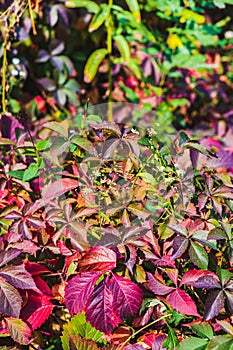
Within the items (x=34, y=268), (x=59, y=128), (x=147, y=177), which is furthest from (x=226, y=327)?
(x=59, y=128)

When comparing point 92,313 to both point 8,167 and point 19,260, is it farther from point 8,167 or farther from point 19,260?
point 8,167

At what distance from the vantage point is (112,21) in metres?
2.43

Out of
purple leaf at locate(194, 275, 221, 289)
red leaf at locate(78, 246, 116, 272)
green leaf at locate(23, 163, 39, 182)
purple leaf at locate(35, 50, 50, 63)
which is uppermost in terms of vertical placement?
green leaf at locate(23, 163, 39, 182)

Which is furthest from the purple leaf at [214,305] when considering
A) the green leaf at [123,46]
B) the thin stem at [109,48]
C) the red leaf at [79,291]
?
the green leaf at [123,46]

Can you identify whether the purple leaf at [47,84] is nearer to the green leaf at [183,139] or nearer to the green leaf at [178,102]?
the green leaf at [178,102]

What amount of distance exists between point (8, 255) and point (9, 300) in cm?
10

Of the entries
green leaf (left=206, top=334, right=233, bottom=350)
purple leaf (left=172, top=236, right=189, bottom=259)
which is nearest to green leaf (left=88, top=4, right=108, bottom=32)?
purple leaf (left=172, top=236, right=189, bottom=259)

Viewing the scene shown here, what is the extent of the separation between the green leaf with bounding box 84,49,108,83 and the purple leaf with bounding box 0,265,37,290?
4.28 feet

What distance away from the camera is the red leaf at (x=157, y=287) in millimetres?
1168

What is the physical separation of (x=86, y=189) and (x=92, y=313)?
0.93 ft

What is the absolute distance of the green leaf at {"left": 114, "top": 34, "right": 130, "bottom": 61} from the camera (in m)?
2.33

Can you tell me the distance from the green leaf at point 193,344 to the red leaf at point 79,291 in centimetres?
22

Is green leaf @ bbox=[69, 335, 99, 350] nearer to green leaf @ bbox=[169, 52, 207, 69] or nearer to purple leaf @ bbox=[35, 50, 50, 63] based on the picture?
purple leaf @ bbox=[35, 50, 50, 63]

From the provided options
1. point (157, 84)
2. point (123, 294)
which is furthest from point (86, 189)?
point (157, 84)
